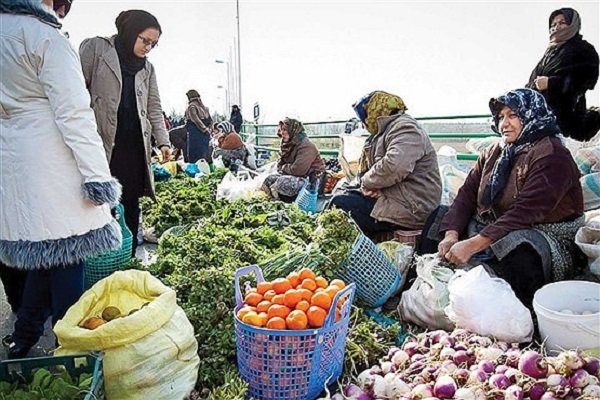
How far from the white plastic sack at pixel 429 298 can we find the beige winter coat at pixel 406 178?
706mm

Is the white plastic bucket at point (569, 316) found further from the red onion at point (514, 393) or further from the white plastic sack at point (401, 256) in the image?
the white plastic sack at point (401, 256)

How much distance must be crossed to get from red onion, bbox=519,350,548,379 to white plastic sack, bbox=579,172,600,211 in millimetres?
1850

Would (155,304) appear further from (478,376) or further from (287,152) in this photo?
(287,152)

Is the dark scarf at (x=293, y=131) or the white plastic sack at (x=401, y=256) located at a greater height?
the dark scarf at (x=293, y=131)

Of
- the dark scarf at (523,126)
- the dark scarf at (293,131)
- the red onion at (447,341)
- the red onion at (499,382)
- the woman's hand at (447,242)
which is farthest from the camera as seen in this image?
the dark scarf at (293,131)

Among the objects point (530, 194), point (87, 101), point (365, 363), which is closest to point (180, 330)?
point (365, 363)

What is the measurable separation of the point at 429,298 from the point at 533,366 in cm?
85

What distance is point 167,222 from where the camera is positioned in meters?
4.97

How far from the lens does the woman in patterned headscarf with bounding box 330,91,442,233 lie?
139 inches

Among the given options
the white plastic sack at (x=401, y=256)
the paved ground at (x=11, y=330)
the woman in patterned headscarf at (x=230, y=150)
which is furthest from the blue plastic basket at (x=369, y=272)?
the woman in patterned headscarf at (x=230, y=150)

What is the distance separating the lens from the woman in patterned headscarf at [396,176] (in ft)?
11.6

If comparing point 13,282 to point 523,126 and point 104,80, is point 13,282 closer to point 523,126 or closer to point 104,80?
point 104,80

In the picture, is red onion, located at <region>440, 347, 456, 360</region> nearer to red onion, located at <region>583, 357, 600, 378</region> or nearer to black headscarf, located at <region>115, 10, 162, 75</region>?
red onion, located at <region>583, 357, 600, 378</region>

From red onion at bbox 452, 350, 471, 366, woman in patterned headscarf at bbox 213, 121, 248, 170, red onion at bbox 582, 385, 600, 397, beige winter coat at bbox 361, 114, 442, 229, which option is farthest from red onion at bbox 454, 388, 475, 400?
woman in patterned headscarf at bbox 213, 121, 248, 170
